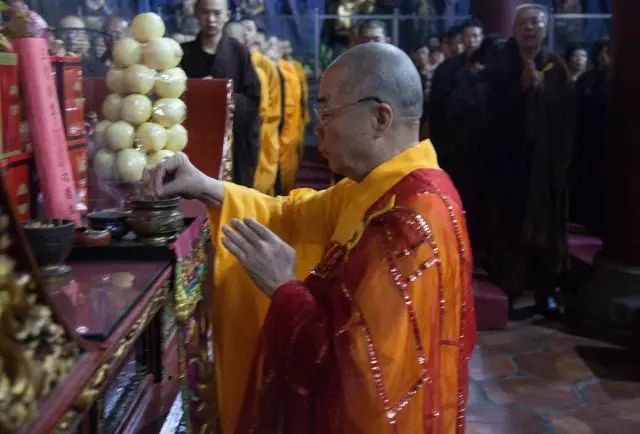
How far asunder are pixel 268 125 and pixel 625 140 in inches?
101

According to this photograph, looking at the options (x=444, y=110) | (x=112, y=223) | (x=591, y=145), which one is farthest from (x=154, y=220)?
(x=591, y=145)

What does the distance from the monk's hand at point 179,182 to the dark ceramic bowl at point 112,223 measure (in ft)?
0.44

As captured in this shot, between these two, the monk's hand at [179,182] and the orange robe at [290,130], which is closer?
the monk's hand at [179,182]

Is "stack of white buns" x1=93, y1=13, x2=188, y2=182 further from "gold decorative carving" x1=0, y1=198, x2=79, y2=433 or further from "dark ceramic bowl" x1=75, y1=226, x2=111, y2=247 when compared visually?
"gold decorative carving" x1=0, y1=198, x2=79, y2=433

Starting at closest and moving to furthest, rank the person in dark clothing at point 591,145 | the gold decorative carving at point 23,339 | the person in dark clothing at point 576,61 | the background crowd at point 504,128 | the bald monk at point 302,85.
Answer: the gold decorative carving at point 23,339
the background crowd at point 504,128
the person in dark clothing at point 591,145
the person in dark clothing at point 576,61
the bald monk at point 302,85

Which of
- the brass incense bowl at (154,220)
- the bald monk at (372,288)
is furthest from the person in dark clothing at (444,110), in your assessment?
the brass incense bowl at (154,220)

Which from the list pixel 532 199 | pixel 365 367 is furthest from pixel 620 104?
pixel 365 367

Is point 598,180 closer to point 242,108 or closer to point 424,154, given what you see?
point 242,108

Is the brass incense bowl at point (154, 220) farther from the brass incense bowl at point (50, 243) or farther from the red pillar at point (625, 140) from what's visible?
the red pillar at point (625, 140)

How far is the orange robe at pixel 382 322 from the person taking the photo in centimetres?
113

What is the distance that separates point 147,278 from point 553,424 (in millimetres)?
2058

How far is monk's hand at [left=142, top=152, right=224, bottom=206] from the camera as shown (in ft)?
4.80

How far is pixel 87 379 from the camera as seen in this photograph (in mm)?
787

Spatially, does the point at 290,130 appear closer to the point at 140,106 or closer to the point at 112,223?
the point at 140,106
